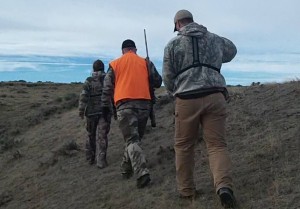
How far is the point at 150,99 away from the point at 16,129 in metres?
13.1

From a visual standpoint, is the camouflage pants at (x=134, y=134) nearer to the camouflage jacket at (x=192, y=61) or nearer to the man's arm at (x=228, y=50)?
the camouflage jacket at (x=192, y=61)

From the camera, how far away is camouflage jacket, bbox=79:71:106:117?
1055cm

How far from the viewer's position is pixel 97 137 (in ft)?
34.4

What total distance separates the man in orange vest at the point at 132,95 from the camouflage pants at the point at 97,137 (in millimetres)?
1922

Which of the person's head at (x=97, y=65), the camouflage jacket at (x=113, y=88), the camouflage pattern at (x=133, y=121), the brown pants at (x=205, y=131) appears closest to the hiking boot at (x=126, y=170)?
the camouflage pattern at (x=133, y=121)

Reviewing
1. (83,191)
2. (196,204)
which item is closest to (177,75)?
(196,204)

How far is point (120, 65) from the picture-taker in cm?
830

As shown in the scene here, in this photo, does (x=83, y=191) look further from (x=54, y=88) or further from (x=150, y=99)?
(x=54, y=88)

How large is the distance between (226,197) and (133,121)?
2530 millimetres

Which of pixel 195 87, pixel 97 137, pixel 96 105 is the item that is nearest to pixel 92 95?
pixel 96 105

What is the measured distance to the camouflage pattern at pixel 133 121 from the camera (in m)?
7.95

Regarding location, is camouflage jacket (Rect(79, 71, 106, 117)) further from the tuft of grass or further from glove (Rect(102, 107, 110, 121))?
the tuft of grass

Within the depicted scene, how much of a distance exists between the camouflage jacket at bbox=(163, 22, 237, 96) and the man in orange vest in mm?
1614

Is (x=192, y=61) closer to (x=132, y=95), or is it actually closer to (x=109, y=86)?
(x=132, y=95)
